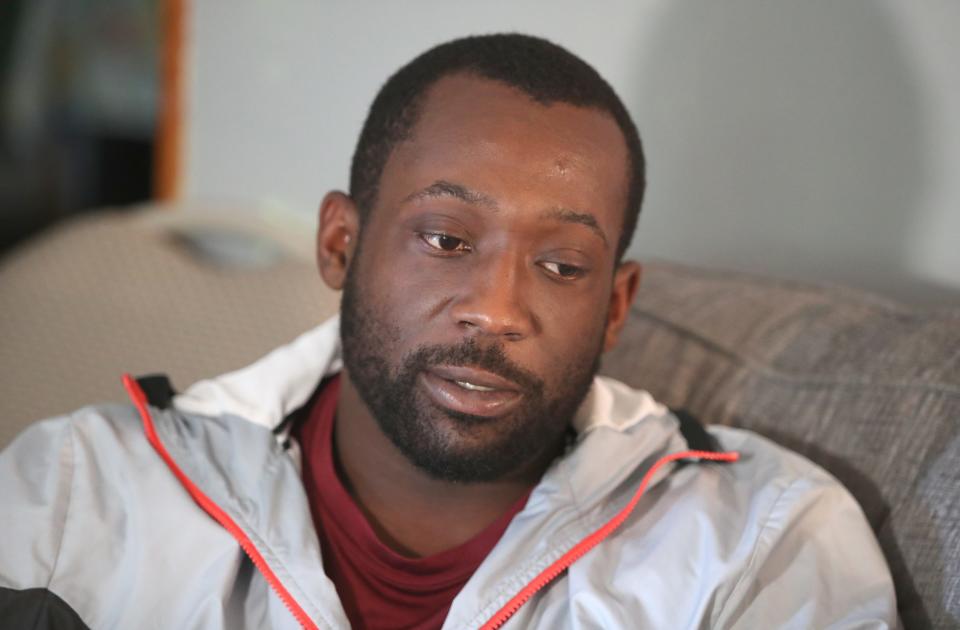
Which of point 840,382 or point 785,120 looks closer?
point 840,382

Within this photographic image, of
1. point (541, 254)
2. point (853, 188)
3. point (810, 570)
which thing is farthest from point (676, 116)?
point (810, 570)

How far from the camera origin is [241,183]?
6.90ft

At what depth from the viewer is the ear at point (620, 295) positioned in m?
1.15

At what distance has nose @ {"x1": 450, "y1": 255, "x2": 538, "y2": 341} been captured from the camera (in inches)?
37.8

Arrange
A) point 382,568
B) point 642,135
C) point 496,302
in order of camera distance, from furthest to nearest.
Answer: point 642,135 → point 382,568 → point 496,302

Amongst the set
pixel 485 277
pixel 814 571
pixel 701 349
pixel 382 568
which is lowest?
pixel 382 568

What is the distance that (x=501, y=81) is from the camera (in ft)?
3.40

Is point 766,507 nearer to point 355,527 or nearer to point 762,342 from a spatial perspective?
point 762,342

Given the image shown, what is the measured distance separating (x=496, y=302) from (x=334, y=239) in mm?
270

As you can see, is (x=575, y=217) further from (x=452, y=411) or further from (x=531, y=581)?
(x=531, y=581)

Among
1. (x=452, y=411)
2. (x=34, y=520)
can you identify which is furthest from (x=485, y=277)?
(x=34, y=520)

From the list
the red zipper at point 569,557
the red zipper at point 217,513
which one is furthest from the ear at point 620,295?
the red zipper at point 217,513

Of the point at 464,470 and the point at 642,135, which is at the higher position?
the point at 642,135

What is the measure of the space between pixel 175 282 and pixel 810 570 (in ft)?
3.55
